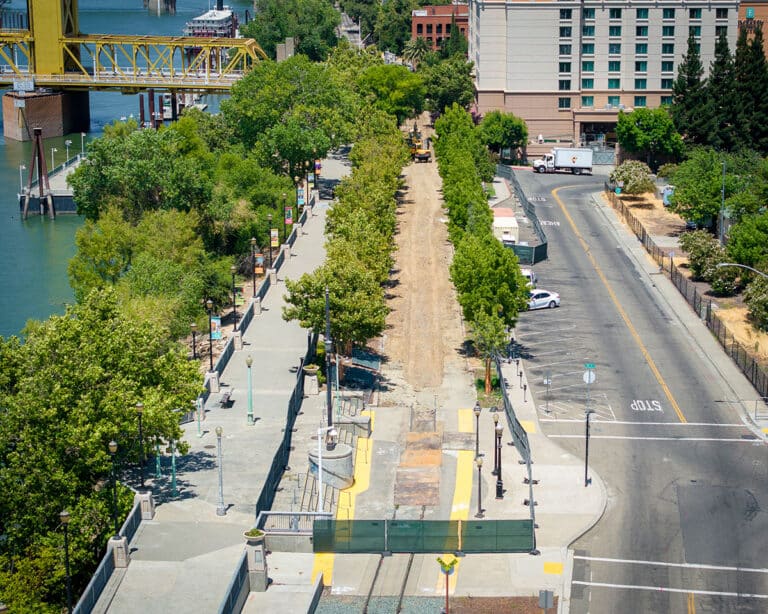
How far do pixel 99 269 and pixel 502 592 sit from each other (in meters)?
44.2

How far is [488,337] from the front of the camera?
249ft

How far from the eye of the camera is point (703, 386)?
76.9 m

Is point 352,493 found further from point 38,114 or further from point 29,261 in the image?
point 38,114

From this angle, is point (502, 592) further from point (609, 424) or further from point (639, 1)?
point (639, 1)

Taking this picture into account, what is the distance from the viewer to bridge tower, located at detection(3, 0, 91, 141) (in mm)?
183875

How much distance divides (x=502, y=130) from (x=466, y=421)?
2996 inches

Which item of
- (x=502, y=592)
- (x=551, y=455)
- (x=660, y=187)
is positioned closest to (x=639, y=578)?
(x=502, y=592)

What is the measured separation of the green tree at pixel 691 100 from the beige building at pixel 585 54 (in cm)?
1024

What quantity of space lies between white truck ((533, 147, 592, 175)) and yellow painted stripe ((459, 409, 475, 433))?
7270 centimetres

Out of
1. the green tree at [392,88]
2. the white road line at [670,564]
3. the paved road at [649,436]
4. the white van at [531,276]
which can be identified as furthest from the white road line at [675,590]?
the green tree at [392,88]

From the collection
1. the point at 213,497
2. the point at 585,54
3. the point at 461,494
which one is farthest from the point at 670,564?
the point at 585,54

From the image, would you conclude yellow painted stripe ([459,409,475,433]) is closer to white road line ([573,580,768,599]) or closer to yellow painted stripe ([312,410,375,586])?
yellow painted stripe ([312,410,375,586])

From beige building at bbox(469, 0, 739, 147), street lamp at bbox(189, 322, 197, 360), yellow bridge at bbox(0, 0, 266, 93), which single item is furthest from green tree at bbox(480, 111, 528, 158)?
street lamp at bbox(189, 322, 197, 360)

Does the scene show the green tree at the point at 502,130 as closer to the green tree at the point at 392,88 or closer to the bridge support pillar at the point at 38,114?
the green tree at the point at 392,88
